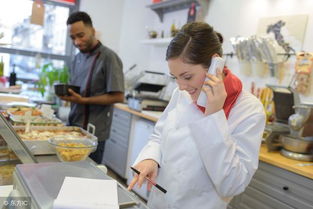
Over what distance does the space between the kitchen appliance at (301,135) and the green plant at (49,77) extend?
313 cm

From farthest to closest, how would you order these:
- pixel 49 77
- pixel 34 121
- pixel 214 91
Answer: pixel 49 77 < pixel 34 121 < pixel 214 91

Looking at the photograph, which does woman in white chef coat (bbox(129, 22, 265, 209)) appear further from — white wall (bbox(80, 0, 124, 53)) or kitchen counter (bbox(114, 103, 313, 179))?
white wall (bbox(80, 0, 124, 53))

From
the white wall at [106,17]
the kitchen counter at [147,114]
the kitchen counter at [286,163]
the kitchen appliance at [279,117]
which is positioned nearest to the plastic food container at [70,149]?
the kitchen counter at [286,163]

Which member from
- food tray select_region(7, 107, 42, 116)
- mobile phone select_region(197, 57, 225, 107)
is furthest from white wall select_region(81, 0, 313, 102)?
food tray select_region(7, 107, 42, 116)

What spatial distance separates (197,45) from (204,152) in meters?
0.39

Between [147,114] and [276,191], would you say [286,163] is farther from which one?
[147,114]

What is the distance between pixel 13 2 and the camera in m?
4.15

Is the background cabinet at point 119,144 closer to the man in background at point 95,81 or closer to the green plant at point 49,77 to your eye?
the green plant at point 49,77

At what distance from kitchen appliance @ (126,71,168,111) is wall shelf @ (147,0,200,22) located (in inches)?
37.9

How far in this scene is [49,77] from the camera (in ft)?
13.2

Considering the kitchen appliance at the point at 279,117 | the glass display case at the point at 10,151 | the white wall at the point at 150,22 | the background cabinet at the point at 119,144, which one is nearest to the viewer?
the glass display case at the point at 10,151

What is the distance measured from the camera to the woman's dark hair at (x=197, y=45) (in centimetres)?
105

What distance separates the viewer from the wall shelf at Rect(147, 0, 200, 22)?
12.5 feet

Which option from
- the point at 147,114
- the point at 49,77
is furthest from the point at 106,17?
the point at 147,114
